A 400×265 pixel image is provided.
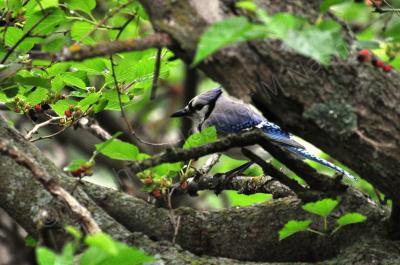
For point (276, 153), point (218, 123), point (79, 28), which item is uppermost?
point (79, 28)

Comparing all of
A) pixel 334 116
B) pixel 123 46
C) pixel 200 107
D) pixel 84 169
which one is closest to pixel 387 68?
pixel 334 116

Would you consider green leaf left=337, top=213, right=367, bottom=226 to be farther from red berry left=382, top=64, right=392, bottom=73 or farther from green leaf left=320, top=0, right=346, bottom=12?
green leaf left=320, top=0, right=346, bottom=12

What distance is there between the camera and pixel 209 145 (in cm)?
201

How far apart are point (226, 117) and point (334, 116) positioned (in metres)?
2.74

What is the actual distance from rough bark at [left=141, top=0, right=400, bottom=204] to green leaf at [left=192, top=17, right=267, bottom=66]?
0.97ft

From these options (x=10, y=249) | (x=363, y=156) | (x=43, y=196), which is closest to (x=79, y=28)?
(x=43, y=196)

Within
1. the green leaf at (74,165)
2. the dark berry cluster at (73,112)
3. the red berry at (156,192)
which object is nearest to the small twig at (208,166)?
the dark berry cluster at (73,112)

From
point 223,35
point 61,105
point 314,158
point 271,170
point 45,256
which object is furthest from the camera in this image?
point 314,158

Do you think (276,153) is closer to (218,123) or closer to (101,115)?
(218,123)

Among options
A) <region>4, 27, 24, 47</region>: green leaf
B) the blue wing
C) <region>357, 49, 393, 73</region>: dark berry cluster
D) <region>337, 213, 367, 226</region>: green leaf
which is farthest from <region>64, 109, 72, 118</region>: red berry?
the blue wing

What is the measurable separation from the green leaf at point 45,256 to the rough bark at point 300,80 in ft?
1.99

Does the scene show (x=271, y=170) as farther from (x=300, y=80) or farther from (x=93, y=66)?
(x=93, y=66)

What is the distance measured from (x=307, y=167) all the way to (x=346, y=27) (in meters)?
0.52

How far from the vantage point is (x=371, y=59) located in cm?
179
